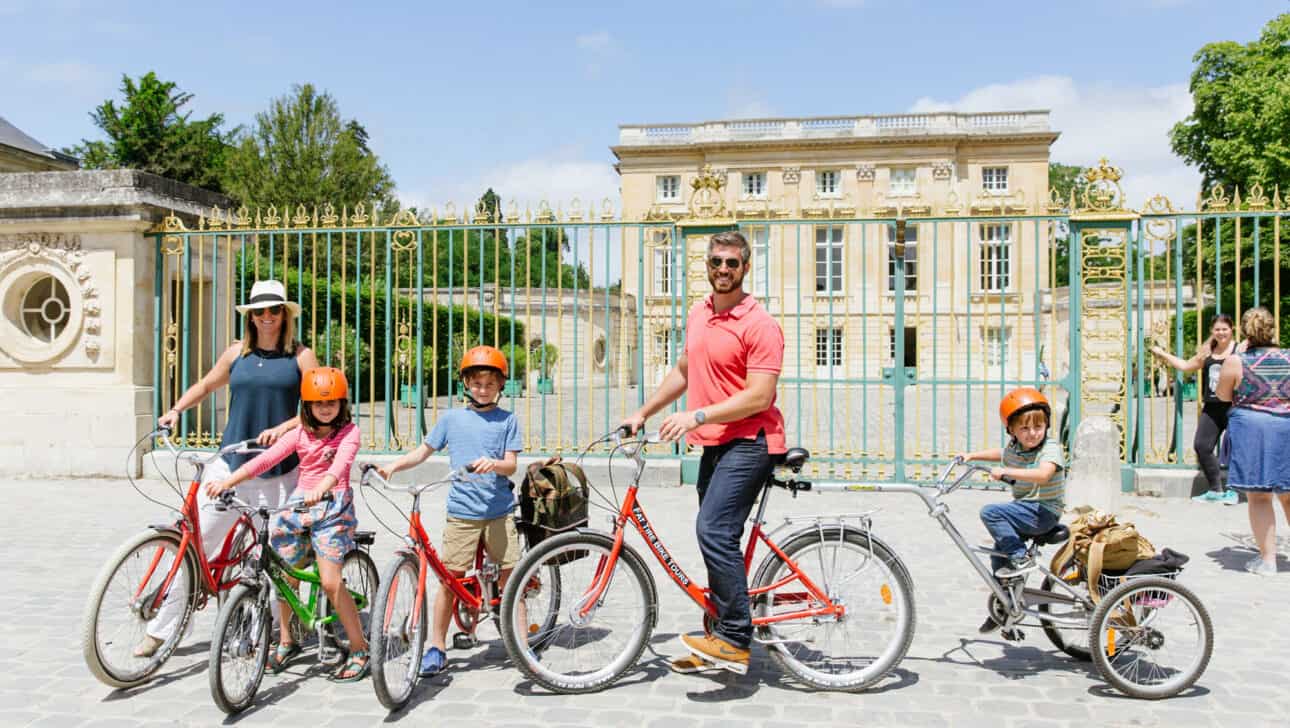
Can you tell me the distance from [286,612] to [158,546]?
1.93 ft

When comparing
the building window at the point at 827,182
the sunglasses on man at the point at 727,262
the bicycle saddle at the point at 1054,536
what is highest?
the building window at the point at 827,182

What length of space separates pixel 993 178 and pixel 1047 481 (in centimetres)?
3908

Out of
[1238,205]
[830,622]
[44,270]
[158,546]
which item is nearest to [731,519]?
[830,622]

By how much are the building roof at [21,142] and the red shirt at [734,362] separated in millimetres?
25822

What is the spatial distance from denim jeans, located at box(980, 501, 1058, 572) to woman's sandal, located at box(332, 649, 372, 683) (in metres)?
2.61

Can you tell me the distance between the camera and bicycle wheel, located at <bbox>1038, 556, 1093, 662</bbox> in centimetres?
386

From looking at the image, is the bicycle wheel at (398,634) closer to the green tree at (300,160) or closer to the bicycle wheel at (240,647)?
the bicycle wheel at (240,647)

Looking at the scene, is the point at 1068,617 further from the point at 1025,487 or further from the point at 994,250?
the point at 994,250

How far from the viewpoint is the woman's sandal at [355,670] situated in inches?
151

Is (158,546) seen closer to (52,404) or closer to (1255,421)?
(1255,421)

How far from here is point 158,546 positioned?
3791 millimetres

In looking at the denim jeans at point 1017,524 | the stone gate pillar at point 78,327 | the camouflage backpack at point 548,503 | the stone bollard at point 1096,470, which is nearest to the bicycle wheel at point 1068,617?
the denim jeans at point 1017,524

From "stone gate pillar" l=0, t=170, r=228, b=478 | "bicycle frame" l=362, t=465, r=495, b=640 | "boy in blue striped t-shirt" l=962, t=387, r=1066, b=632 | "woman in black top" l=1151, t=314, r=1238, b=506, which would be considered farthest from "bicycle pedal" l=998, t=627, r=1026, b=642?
"stone gate pillar" l=0, t=170, r=228, b=478

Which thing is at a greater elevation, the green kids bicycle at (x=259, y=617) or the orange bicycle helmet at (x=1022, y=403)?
the orange bicycle helmet at (x=1022, y=403)
